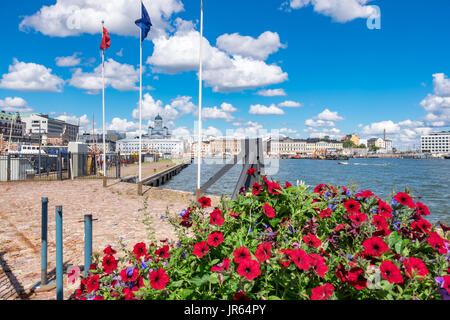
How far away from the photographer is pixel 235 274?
2055mm

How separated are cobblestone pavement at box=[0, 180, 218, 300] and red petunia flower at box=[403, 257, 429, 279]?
173 cm

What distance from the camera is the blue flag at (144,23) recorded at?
1407cm

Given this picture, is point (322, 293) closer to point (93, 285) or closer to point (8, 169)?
point (93, 285)

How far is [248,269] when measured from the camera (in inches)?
74.6

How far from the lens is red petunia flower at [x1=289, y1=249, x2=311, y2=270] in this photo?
1.80m

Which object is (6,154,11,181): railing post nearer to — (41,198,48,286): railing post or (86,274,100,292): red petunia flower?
(41,198,48,286): railing post

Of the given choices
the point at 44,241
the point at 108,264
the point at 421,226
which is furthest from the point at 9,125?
the point at 421,226

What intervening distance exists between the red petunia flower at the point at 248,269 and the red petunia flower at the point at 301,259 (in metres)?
0.22

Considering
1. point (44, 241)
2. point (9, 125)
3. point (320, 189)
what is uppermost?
point (9, 125)

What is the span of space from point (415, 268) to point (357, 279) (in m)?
0.36

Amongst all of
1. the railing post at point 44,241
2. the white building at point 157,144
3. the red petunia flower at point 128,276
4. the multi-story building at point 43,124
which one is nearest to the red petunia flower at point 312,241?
the red petunia flower at point 128,276

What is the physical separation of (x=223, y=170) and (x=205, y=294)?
6.08m

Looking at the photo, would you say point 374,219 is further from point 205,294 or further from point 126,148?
point 126,148
